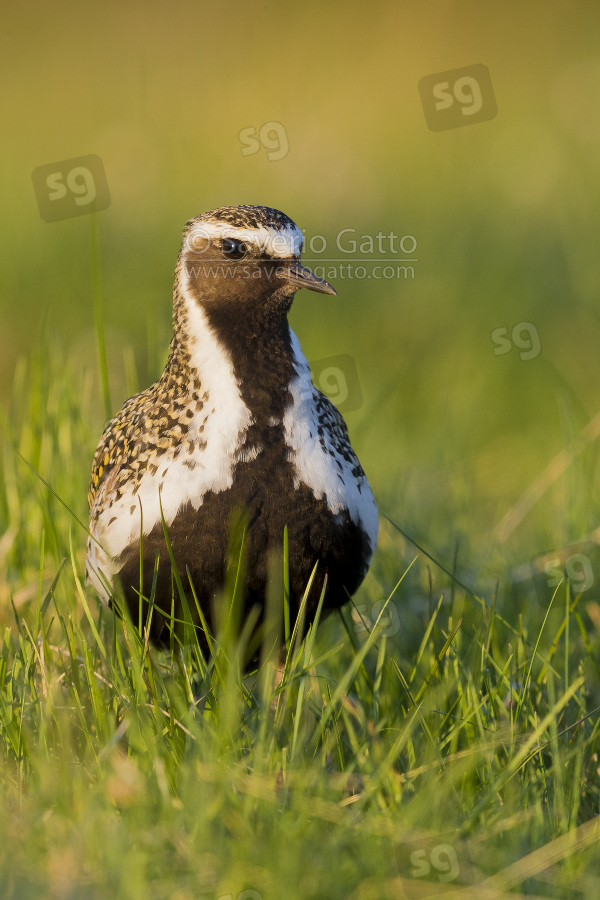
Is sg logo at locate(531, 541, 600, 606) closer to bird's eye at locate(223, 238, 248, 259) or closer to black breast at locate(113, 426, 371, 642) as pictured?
black breast at locate(113, 426, 371, 642)

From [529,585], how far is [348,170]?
19.3ft

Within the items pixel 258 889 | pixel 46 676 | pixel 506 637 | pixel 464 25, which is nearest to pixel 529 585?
pixel 506 637

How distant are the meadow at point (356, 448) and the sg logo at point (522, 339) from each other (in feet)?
0.14

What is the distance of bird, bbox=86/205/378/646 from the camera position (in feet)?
11.9

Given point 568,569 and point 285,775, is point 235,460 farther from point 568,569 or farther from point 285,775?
point 568,569

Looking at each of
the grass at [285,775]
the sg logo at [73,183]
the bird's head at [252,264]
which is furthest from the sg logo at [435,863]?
the sg logo at [73,183]

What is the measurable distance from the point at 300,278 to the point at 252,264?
7.1 inches

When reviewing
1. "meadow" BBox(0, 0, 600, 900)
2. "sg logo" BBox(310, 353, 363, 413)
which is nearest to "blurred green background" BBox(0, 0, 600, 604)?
"meadow" BBox(0, 0, 600, 900)

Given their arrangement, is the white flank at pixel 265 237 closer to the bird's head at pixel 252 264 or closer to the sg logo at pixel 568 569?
the bird's head at pixel 252 264

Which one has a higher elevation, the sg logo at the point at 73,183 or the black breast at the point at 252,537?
the sg logo at the point at 73,183

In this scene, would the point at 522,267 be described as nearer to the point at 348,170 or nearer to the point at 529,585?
the point at 348,170

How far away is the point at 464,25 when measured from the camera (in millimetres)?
11633

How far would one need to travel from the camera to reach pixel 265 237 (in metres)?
3.79

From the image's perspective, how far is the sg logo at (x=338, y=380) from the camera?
21.5ft
